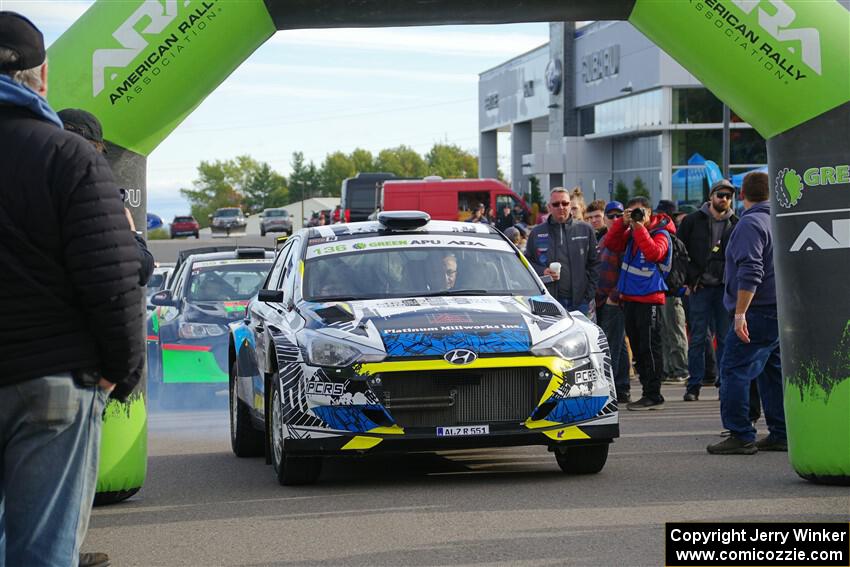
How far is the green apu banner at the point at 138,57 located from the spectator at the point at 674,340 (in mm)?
8446

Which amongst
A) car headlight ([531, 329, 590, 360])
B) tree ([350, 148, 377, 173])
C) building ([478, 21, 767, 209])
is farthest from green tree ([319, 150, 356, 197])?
car headlight ([531, 329, 590, 360])

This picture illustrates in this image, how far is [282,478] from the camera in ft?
28.2

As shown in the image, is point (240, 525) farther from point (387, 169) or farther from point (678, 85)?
point (387, 169)

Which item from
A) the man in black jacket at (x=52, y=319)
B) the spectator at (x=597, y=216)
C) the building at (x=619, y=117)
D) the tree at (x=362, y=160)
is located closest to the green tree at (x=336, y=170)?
the tree at (x=362, y=160)

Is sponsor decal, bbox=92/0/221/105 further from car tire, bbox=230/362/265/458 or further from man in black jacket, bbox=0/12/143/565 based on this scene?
man in black jacket, bbox=0/12/143/565

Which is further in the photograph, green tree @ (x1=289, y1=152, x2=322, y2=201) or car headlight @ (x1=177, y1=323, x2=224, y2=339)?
green tree @ (x1=289, y1=152, x2=322, y2=201)

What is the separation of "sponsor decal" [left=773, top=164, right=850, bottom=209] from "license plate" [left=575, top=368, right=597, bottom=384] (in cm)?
148

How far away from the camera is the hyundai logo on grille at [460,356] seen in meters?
8.09

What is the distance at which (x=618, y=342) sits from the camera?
13.9 metres

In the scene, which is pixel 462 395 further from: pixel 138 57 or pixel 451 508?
pixel 138 57

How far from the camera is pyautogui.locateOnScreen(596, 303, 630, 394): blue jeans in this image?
45.1 ft

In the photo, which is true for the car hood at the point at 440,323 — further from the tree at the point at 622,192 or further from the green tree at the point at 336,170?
the green tree at the point at 336,170

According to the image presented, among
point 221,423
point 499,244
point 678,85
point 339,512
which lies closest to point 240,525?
point 339,512

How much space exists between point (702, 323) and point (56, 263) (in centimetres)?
1041
